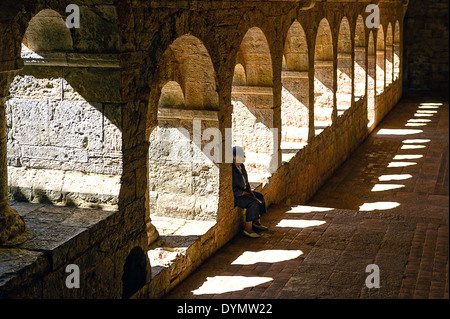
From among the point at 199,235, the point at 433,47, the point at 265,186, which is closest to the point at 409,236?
the point at 265,186

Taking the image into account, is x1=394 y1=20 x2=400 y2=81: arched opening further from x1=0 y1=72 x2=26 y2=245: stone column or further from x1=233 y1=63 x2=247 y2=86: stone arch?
x1=0 y1=72 x2=26 y2=245: stone column

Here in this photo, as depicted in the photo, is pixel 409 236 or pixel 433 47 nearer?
pixel 409 236

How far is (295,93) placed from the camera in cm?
936

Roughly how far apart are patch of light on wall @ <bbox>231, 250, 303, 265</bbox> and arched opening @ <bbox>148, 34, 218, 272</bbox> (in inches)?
18.4

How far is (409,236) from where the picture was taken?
22.0 ft

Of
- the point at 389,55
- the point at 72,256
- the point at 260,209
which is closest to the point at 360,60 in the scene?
the point at 389,55

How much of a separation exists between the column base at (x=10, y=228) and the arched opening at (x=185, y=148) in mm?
1950

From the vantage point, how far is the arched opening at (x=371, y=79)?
1527 centimetres

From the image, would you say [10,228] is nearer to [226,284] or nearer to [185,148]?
[226,284]

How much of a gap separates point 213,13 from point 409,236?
323 cm

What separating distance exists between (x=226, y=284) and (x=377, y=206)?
4396 mm

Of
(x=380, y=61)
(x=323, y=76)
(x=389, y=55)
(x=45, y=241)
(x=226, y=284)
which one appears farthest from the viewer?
(x=389, y=55)

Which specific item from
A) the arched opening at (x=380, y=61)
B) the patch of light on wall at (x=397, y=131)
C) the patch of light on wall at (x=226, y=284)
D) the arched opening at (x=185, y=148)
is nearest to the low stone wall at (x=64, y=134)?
the patch of light on wall at (x=226, y=284)
